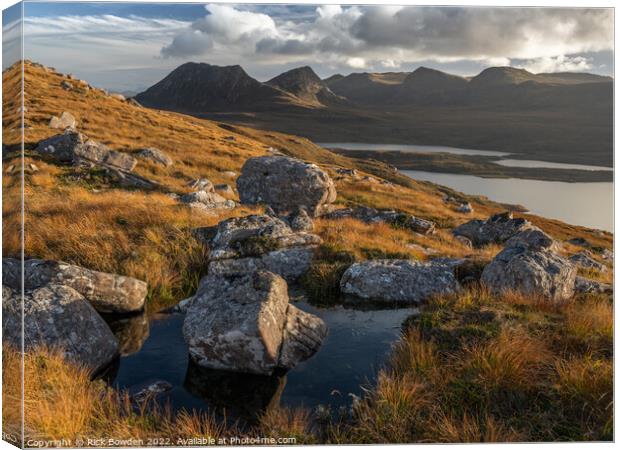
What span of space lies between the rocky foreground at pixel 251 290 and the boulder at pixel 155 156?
16.4 m

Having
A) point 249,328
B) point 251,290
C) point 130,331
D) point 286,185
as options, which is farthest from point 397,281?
point 286,185

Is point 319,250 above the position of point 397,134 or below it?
below

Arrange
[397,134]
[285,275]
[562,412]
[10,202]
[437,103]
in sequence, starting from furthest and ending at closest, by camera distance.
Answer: [437,103] < [397,134] < [285,275] < [10,202] < [562,412]

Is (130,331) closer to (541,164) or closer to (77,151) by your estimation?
(541,164)

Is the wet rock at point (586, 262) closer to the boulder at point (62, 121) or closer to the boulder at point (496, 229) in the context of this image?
the boulder at point (496, 229)

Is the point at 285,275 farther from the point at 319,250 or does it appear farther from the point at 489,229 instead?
the point at 489,229

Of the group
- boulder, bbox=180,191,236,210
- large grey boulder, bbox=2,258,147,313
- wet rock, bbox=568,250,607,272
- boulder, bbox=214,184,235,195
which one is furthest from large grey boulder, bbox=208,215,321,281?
boulder, bbox=214,184,235,195

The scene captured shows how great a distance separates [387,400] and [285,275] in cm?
628

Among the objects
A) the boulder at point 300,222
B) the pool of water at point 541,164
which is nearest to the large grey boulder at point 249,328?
the pool of water at point 541,164

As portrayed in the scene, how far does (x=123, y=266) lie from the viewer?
1233 cm

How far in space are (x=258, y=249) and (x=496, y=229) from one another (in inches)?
528

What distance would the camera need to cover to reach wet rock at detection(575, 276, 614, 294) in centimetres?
1180

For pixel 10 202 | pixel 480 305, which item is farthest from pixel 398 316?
pixel 10 202

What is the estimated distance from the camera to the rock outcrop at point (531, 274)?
1109 centimetres
